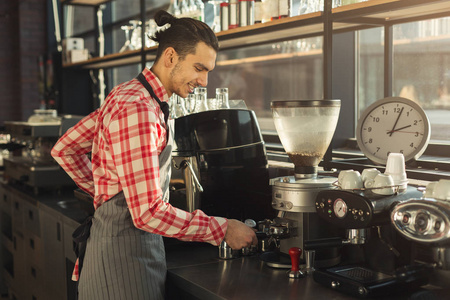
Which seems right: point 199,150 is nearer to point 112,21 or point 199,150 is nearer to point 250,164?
point 250,164

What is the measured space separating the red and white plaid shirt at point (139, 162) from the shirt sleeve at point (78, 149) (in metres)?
0.20

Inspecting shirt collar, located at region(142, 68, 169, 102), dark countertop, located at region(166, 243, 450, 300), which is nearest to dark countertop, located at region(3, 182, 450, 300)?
dark countertop, located at region(166, 243, 450, 300)

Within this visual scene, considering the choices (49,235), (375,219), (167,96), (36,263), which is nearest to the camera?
(375,219)

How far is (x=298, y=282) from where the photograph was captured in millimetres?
1569

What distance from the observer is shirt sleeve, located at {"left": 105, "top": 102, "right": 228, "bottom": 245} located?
1.46 m

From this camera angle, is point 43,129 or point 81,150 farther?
point 43,129

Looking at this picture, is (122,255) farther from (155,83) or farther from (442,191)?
(442,191)

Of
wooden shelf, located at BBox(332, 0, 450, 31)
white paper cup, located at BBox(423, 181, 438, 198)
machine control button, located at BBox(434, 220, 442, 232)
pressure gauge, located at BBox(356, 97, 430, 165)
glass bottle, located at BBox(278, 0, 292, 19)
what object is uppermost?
glass bottle, located at BBox(278, 0, 292, 19)

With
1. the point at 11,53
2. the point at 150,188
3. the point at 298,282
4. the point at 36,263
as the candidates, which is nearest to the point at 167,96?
the point at 150,188

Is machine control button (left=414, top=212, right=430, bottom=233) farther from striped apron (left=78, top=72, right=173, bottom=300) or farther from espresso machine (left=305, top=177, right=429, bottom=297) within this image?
striped apron (left=78, top=72, right=173, bottom=300)

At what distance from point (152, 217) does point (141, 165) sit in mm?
137

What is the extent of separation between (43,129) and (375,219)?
8.37ft

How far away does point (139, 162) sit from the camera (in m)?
1.46

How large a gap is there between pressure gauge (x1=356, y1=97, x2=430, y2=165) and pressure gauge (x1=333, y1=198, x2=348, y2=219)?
350 millimetres
